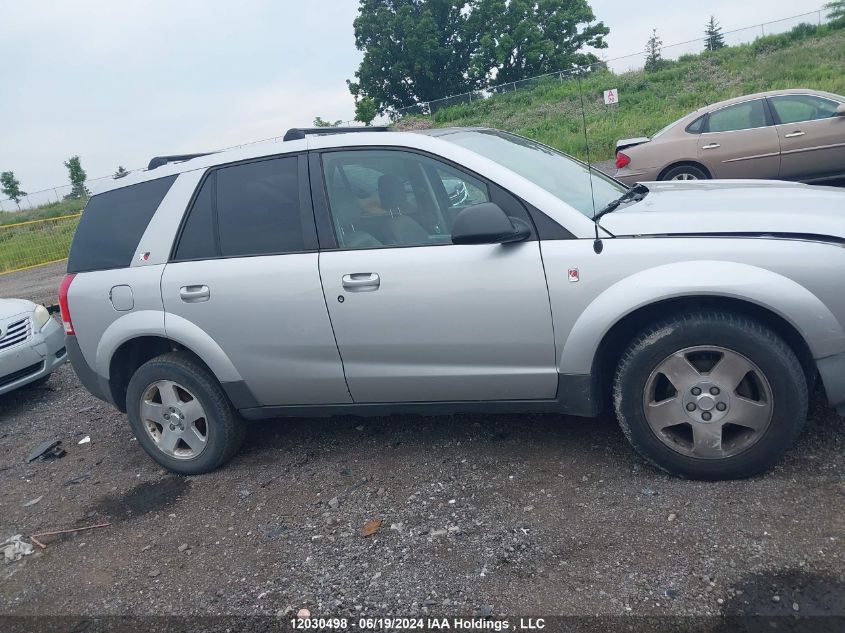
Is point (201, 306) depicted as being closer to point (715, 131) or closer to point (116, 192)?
point (116, 192)

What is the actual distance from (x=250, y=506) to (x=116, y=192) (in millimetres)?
2212

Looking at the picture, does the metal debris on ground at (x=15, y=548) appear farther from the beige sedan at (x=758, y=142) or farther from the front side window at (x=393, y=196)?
the beige sedan at (x=758, y=142)

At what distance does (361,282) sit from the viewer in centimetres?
346

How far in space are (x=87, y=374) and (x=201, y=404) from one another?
0.95m

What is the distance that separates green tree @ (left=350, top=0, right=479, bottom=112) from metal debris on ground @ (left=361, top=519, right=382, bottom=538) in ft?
190

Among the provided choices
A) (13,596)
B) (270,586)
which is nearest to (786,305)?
(270,586)

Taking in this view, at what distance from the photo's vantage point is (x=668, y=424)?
10.2 feet

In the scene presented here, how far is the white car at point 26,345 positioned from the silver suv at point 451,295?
203 cm

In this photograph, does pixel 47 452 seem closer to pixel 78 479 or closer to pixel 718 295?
pixel 78 479

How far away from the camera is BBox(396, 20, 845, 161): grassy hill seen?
22.7 meters

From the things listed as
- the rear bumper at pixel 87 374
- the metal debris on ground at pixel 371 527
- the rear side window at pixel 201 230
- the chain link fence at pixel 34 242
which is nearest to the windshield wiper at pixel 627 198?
the metal debris on ground at pixel 371 527

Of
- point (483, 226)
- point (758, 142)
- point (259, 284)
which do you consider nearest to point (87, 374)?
point (259, 284)

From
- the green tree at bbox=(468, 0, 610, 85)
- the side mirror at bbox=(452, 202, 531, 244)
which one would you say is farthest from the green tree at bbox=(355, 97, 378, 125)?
the side mirror at bbox=(452, 202, 531, 244)

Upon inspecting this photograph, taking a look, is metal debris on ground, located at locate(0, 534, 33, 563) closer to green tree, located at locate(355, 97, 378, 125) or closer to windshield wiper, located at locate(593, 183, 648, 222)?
windshield wiper, located at locate(593, 183, 648, 222)
